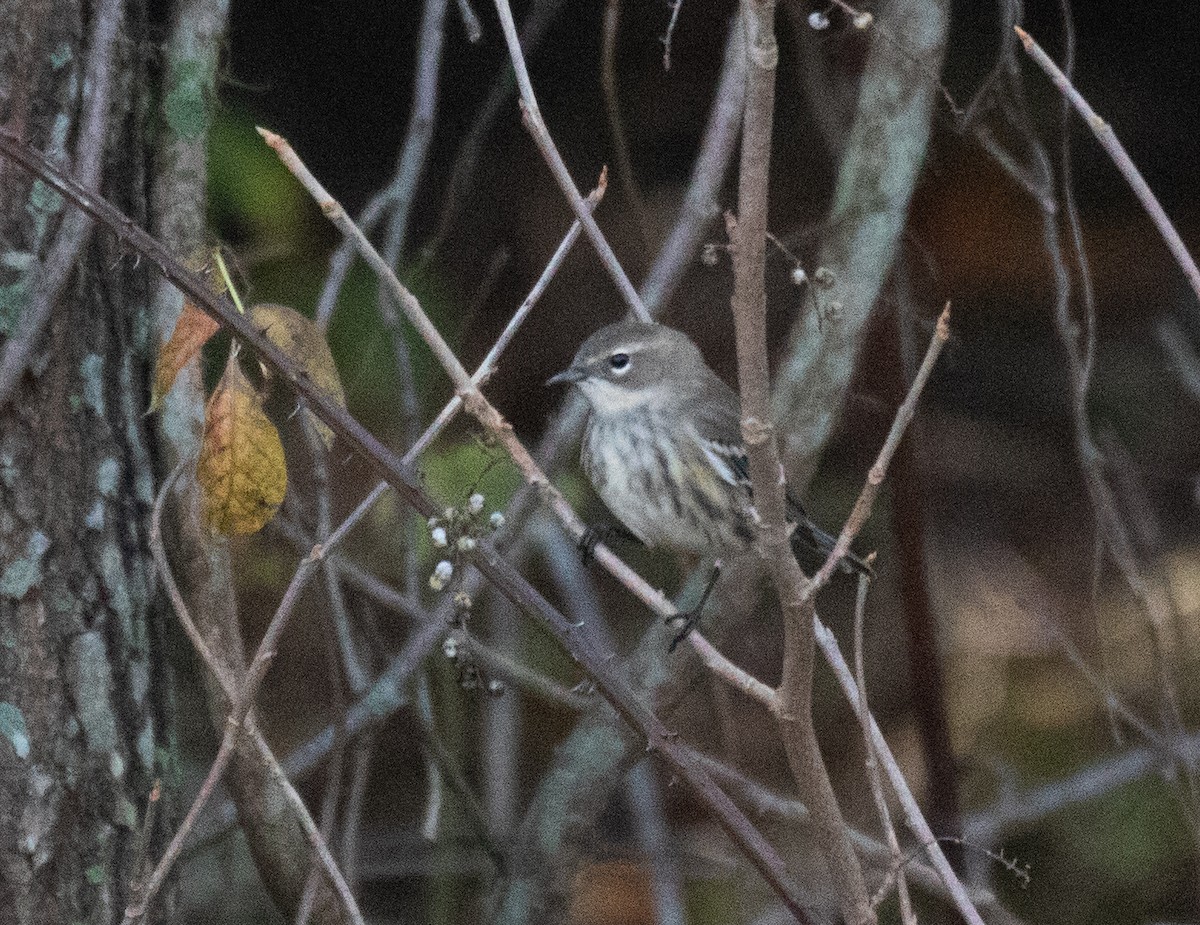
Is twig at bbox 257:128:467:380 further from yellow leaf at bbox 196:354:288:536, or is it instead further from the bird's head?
the bird's head

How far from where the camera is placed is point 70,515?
9.16 ft

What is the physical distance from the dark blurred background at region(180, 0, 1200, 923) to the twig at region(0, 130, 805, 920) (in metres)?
1.73

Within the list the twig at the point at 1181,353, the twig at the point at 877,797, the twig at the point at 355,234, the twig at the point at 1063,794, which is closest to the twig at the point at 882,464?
the twig at the point at 877,797

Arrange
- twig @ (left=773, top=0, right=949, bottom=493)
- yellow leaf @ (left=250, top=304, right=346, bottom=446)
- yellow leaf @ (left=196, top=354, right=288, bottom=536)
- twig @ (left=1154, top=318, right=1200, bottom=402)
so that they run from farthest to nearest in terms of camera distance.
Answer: twig @ (left=1154, top=318, right=1200, bottom=402) < twig @ (left=773, top=0, right=949, bottom=493) < yellow leaf @ (left=250, top=304, right=346, bottom=446) < yellow leaf @ (left=196, top=354, right=288, bottom=536)

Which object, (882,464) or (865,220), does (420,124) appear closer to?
(865,220)

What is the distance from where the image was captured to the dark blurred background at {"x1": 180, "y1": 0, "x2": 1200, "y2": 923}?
4.34 m

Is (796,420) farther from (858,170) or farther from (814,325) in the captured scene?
(858,170)

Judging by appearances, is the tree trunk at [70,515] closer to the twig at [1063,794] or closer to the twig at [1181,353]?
the twig at [1063,794]

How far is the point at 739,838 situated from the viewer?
6.97 feet

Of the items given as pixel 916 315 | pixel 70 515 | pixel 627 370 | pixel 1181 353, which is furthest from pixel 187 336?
pixel 1181 353

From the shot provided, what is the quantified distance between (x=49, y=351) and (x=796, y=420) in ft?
5.31

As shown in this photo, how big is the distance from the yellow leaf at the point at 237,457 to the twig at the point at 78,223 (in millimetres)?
475

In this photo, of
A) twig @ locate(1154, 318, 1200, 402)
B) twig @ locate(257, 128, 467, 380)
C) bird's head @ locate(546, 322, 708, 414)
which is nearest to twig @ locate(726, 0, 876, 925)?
twig @ locate(257, 128, 467, 380)

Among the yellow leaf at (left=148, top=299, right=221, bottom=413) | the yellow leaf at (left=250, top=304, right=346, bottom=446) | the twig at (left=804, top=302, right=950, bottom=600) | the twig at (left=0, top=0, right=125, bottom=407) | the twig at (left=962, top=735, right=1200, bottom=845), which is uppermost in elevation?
A: the twig at (left=0, top=0, right=125, bottom=407)
